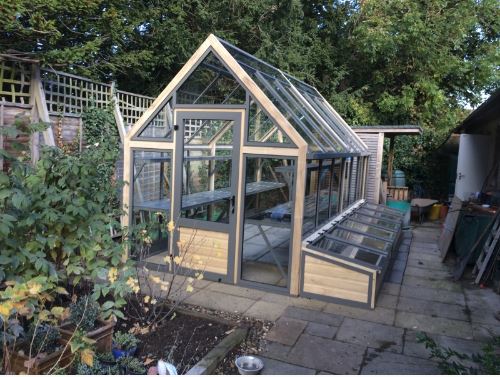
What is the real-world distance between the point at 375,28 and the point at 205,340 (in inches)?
450

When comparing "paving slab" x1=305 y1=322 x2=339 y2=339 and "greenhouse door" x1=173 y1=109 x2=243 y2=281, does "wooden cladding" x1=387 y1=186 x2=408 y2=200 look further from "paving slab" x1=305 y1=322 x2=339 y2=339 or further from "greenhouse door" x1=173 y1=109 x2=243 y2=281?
"paving slab" x1=305 y1=322 x2=339 y2=339

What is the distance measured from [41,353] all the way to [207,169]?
14.5ft

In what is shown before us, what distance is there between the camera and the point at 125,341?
11.1 feet

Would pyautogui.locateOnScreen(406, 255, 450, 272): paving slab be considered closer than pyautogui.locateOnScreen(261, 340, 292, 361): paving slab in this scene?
No

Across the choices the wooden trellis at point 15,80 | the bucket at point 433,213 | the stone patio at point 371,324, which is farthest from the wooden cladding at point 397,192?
the wooden trellis at point 15,80

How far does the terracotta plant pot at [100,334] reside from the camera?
306cm

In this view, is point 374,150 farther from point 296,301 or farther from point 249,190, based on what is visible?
point 296,301

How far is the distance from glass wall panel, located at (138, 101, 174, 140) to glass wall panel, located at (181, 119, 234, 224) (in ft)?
0.79

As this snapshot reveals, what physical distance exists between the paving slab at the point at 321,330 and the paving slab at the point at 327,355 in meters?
0.09

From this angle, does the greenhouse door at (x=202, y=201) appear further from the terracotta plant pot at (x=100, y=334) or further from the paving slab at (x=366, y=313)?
the terracotta plant pot at (x=100, y=334)

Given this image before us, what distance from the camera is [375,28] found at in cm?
1247

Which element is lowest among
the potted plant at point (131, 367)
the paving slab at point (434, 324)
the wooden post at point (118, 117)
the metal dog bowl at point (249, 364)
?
the paving slab at point (434, 324)

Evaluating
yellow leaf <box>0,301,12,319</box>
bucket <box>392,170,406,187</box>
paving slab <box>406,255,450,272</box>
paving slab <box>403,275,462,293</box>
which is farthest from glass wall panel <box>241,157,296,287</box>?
bucket <box>392,170,406,187</box>

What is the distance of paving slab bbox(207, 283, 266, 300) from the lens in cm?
521
